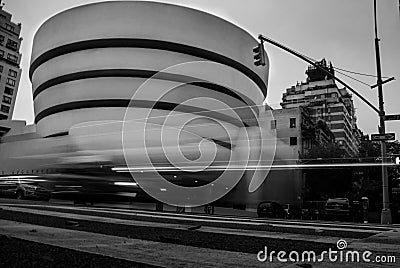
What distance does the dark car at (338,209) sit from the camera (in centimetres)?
2136

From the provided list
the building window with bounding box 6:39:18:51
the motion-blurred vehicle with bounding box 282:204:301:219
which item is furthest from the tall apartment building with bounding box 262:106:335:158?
the building window with bounding box 6:39:18:51

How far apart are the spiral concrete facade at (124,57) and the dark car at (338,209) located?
101ft

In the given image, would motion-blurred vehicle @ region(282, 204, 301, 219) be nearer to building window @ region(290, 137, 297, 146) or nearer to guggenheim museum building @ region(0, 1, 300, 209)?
guggenheim museum building @ region(0, 1, 300, 209)

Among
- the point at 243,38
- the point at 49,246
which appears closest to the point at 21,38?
the point at 243,38

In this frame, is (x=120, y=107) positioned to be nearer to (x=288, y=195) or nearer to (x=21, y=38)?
(x=288, y=195)

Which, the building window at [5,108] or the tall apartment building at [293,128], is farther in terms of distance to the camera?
the building window at [5,108]

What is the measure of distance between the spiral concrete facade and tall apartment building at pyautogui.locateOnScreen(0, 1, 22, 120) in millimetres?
32660

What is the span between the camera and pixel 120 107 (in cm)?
4841

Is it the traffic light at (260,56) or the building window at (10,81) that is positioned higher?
the building window at (10,81)

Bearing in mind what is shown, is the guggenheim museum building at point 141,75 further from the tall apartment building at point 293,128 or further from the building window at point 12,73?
the building window at point 12,73

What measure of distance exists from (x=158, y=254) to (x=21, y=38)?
329 feet

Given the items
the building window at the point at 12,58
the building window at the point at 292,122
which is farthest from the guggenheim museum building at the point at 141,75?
the building window at the point at 12,58
